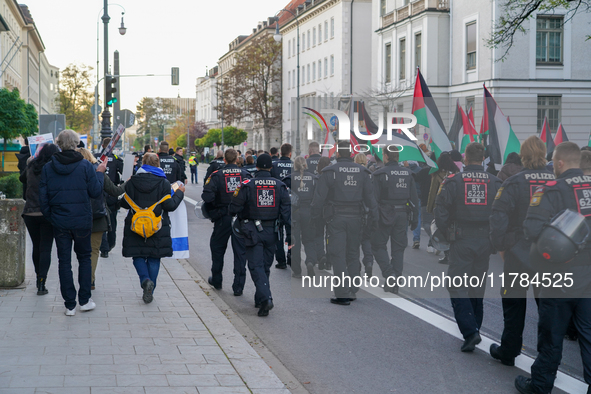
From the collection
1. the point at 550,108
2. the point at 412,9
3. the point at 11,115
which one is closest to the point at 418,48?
the point at 412,9

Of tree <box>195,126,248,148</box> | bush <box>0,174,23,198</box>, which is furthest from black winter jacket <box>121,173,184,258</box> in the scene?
tree <box>195,126,248,148</box>

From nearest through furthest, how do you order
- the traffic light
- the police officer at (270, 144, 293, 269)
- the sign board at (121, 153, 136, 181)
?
→ the sign board at (121, 153, 136, 181) < the police officer at (270, 144, 293, 269) < the traffic light

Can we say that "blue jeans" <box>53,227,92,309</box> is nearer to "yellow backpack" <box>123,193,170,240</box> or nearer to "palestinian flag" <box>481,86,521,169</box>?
"yellow backpack" <box>123,193,170,240</box>

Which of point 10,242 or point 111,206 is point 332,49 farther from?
point 10,242

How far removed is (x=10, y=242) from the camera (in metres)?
8.59

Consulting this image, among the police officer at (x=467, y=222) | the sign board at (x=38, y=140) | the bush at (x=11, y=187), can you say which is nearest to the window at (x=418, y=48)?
the bush at (x=11, y=187)

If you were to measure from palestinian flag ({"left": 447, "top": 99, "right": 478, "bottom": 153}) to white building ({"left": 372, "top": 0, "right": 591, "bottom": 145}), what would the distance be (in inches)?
651

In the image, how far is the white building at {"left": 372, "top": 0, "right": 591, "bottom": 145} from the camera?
113 feet

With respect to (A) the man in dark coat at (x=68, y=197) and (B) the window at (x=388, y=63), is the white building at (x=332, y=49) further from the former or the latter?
(A) the man in dark coat at (x=68, y=197)

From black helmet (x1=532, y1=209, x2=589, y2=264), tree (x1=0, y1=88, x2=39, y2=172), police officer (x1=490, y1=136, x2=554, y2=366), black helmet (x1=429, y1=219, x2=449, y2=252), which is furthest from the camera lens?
tree (x1=0, y1=88, x2=39, y2=172)

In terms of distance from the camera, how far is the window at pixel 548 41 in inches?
1411

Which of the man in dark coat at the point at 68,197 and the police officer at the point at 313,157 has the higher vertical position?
the police officer at the point at 313,157

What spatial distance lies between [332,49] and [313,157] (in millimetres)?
52057

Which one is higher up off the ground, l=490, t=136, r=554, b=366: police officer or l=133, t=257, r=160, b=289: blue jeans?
l=490, t=136, r=554, b=366: police officer
